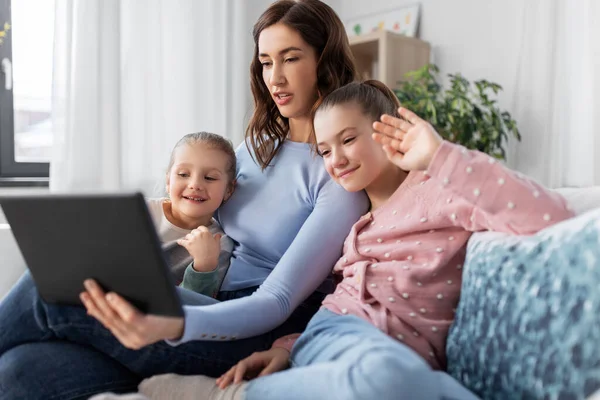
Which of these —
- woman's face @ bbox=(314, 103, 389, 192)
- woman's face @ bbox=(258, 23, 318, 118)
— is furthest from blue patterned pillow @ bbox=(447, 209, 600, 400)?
woman's face @ bbox=(258, 23, 318, 118)

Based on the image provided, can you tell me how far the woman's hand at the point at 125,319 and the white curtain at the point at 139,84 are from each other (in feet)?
6.05

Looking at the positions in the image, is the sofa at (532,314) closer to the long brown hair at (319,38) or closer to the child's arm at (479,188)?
the child's arm at (479,188)

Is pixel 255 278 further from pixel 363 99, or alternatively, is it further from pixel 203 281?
pixel 363 99

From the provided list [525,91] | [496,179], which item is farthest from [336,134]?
[525,91]

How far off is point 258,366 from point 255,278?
0.31 meters

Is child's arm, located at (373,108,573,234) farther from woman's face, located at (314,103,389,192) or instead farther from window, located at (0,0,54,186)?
window, located at (0,0,54,186)

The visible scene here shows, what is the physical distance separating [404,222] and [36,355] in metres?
0.71

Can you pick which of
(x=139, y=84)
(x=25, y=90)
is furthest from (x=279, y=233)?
(x=25, y=90)

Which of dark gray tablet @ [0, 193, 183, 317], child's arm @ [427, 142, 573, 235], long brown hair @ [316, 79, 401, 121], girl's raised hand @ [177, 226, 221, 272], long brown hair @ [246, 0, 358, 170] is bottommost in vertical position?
girl's raised hand @ [177, 226, 221, 272]

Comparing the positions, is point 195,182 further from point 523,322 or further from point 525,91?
point 525,91

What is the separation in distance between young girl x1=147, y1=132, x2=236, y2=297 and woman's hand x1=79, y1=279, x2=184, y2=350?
399 mm

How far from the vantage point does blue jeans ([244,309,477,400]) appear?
2.50 feet

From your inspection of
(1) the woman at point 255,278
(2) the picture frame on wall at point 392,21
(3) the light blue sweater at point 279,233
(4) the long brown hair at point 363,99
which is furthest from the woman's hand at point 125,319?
(2) the picture frame on wall at point 392,21

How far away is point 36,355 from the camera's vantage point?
1041 millimetres
